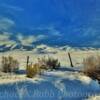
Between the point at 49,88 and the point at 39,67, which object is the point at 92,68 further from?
the point at 49,88

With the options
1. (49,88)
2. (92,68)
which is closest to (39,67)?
(92,68)

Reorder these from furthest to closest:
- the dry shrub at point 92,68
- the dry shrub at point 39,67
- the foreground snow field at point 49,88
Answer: the dry shrub at point 92,68 → the dry shrub at point 39,67 → the foreground snow field at point 49,88

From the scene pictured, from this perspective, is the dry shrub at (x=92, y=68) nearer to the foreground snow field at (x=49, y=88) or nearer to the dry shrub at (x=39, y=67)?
the foreground snow field at (x=49, y=88)

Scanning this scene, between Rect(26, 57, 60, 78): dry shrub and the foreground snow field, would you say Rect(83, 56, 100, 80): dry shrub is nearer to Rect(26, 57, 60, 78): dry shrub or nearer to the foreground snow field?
the foreground snow field

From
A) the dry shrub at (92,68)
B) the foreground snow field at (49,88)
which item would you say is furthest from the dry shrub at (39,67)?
the dry shrub at (92,68)

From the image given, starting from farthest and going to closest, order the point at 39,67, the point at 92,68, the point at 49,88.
→ the point at 39,67
the point at 92,68
the point at 49,88

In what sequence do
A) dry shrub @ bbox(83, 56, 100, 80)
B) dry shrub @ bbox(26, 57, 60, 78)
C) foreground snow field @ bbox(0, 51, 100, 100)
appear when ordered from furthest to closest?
1. dry shrub @ bbox(83, 56, 100, 80)
2. dry shrub @ bbox(26, 57, 60, 78)
3. foreground snow field @ bbox(0, 51, 100, 100)

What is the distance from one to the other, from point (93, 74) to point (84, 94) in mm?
4083

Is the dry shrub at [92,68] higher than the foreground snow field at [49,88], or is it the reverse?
the dry shrub at [92,68]

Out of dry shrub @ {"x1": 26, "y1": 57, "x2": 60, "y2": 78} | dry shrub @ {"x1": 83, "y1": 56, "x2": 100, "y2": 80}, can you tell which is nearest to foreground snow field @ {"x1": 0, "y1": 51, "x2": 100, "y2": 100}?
dry shrub @ {"x1": 26, "y1": 57, "x2": 60, "y2": 78}

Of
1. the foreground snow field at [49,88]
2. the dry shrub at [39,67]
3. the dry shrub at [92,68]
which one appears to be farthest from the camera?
the dry shrub at [92,68]

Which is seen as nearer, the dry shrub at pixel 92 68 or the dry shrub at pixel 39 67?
the dry shrub at pixel 39 67

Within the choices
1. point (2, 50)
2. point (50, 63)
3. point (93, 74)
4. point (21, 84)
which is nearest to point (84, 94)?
point (21, 84)

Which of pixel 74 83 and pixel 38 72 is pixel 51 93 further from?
pixel 38 72
